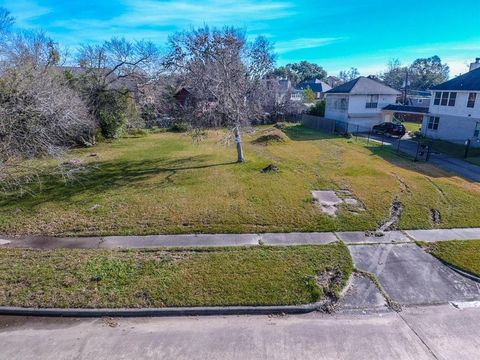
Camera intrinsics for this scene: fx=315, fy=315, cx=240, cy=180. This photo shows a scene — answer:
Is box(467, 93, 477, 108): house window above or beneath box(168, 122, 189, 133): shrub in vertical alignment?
above

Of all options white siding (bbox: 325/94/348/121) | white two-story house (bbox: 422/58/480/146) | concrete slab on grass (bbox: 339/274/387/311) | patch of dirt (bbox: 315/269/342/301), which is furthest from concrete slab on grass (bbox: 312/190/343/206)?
white siding (bbox: 325/94/348/121)

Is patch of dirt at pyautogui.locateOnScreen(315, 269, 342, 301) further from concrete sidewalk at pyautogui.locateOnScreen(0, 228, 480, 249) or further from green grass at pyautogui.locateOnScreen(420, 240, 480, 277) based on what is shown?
green grass at pyautogui.locateOnScreen(420, 240, 480, 277)

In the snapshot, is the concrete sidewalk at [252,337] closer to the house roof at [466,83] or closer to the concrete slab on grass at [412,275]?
the concrete slab on grass at [412,275]

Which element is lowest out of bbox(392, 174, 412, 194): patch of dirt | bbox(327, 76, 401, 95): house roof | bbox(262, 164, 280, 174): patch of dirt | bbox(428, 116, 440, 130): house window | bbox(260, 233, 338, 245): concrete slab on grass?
bbox(392, 174, 412, 194): patch of dirt

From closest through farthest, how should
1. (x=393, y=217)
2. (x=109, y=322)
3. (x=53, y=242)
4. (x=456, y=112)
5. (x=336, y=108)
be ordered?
(x=109, y=322)
(x=53, y=242)
(x=393, y=217)
(x=456, y=112)
(x=336, y=108)

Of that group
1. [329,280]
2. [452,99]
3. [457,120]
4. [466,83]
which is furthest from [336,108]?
[329,280]

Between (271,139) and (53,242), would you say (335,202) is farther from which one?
(271,139)

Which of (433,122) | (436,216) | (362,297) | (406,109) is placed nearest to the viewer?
(362,297)
